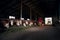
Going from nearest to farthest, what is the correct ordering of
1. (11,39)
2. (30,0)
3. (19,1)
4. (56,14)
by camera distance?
(11,39) → (19,1) → (30,0) → (56,14)

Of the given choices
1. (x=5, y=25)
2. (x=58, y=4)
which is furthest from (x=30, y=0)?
(x=5, y=25)

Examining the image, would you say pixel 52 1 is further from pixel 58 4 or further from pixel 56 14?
Result: pixel 56 14

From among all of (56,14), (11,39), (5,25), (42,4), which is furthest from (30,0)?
(11,39)

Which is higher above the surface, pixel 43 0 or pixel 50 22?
pixel 43 0

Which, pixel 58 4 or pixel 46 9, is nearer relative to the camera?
pixel 58 4

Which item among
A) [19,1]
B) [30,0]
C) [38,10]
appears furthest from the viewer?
[38,10]

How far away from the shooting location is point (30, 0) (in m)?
30.6

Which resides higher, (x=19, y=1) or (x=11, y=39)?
(x=19, y=1)

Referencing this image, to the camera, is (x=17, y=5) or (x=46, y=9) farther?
(x=46, y=9)

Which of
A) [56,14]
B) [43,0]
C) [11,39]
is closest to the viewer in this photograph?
[11,39]

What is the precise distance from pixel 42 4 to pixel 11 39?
2725cm

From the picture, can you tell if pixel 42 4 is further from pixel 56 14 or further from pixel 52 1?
pixel 56 14

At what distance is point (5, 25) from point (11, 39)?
2.79 meters

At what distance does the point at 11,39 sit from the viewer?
9859 mm
